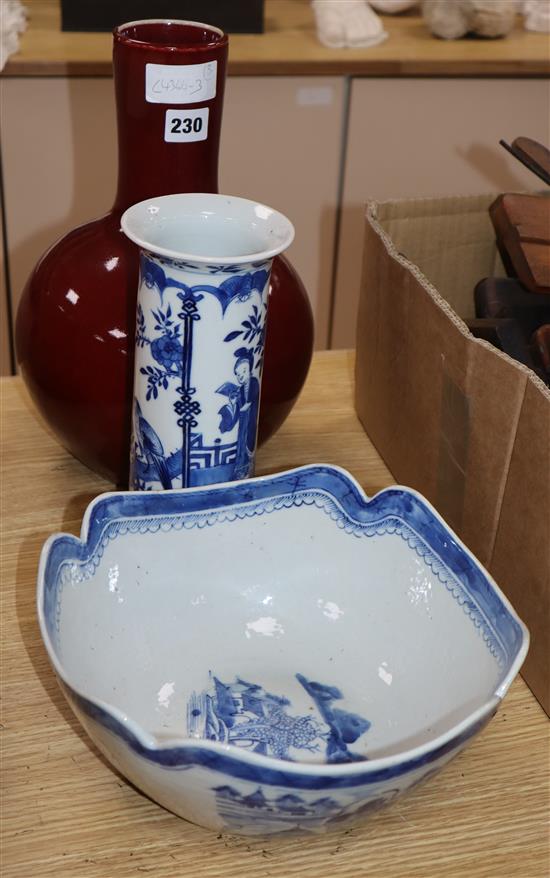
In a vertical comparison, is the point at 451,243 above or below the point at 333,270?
above

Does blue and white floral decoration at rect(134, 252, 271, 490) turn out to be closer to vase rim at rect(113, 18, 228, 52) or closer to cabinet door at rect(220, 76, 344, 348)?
vase rim at rect(113, 18, 228, 52)

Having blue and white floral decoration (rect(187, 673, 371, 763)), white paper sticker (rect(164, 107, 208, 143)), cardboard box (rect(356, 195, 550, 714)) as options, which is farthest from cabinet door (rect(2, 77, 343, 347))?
blue and white floral decoration (rect(187, 673, 371, 763))

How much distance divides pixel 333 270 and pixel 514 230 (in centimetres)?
114

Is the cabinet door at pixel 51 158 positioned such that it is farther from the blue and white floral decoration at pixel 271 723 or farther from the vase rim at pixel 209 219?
the blue and white floral decoration at pixel 271 723

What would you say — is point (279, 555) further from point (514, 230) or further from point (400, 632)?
point (514, 230)

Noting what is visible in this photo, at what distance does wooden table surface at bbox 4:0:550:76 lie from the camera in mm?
1598

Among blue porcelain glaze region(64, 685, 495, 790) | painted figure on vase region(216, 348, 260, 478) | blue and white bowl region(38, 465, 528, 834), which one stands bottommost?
blue and white bowl region(38, 465, 528, 834)

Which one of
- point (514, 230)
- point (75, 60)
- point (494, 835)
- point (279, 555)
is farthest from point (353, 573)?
point (75, 60)

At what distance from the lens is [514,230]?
764 millimetres

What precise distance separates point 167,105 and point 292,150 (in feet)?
3.87

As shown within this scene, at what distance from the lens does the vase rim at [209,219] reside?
60 cm

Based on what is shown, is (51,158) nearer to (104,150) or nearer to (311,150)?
(104,150)

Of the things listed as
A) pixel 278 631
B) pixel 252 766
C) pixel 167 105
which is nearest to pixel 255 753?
pixel 252 766

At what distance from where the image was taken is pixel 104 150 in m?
1.69
